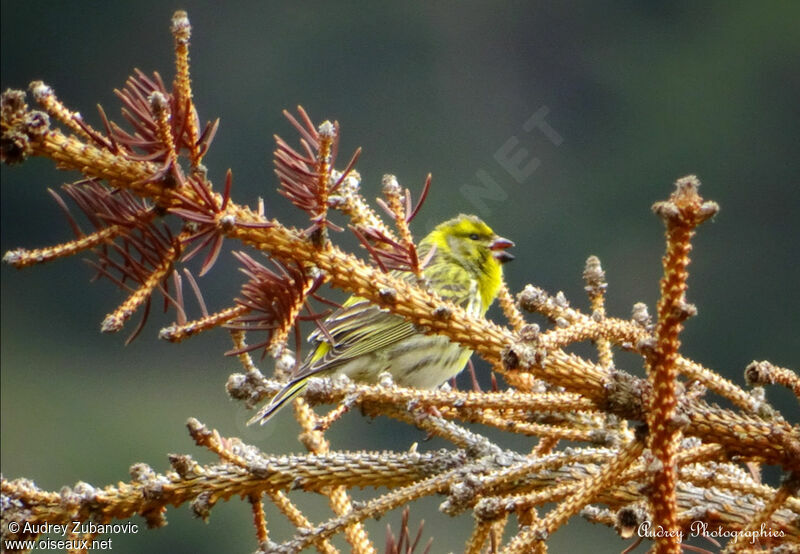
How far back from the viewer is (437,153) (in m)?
10.7

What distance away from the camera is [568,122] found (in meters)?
12.9

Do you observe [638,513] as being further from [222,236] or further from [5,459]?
[5,459]

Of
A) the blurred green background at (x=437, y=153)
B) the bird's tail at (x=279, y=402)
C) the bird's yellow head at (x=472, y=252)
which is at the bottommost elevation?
the bird's tail at (x=279, y=402)

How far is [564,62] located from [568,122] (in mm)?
850

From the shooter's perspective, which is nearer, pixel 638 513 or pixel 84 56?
pixel 638 513

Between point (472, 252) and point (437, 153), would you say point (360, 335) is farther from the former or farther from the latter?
point (437, 153)

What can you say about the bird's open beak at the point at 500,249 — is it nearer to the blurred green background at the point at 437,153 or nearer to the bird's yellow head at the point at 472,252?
the bird's yellow head at the point at 472,252

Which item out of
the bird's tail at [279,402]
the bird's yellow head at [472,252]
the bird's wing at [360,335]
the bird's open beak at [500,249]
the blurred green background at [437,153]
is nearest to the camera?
the bird's tail at [279,402]

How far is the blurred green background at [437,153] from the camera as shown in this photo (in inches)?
372

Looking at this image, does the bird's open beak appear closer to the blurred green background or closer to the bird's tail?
the bird's tail

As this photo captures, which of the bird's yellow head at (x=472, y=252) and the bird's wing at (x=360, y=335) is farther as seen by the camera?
the bird's yellow head at (x=472, y=252)

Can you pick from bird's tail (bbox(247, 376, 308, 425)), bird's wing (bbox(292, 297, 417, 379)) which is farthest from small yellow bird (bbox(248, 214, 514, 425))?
bird's tail (bbox(247, 376, 308, 425))

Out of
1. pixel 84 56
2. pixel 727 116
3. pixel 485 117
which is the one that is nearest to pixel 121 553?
pixel 485 117

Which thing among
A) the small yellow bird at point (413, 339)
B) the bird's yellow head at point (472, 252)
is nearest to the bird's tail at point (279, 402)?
the small yellow bird at point (413, 339)
